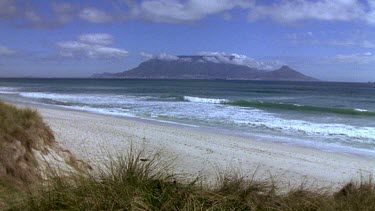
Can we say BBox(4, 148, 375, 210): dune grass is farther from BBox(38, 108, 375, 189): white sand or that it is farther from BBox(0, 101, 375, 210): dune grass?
BBox(38, 108, 375, 189): white sand

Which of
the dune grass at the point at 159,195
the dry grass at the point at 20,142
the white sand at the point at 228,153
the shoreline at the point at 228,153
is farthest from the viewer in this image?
the white sand at the point at 228,153

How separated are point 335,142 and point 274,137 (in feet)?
7.74

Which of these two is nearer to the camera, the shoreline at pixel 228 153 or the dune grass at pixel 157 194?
the dune grass at pixel 157 194

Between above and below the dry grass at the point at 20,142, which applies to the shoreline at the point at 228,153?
below

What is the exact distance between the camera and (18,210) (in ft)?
13.0

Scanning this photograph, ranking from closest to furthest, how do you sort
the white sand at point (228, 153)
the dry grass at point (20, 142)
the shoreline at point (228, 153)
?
the dry grass at point (20, 142), the shoreline at point (228, 153), the white sand at point (228, 153)

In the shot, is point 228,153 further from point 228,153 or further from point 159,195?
point 159,195

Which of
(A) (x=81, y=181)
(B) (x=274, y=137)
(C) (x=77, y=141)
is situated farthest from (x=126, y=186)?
(B) (x=274, y=137)

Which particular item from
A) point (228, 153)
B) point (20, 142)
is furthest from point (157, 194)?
point (228, 153)

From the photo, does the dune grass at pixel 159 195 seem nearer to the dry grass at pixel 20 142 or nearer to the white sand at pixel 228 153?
the dry grass at pixel 20 142

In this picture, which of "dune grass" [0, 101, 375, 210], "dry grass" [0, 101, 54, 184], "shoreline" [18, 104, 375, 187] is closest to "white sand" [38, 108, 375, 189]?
"shoreline" [18, 104, 375, 187]

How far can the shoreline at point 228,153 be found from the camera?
34.4 feet

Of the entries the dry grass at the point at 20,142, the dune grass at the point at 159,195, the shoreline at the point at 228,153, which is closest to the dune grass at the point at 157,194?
the dune grass at the point at 159,195

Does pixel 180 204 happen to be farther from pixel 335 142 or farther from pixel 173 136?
pixel 335 142
